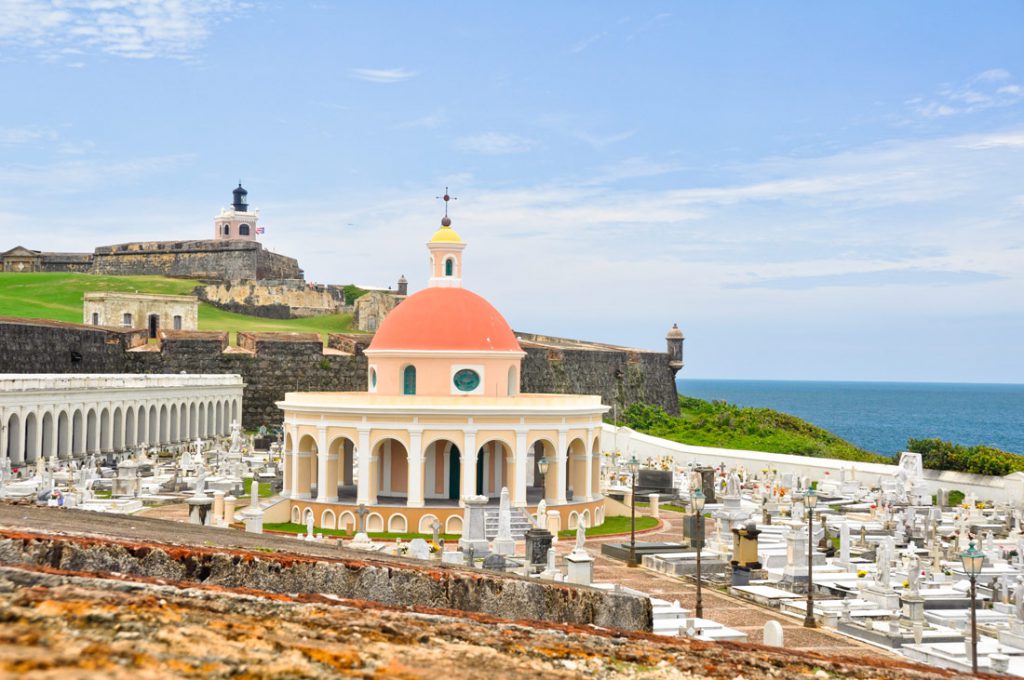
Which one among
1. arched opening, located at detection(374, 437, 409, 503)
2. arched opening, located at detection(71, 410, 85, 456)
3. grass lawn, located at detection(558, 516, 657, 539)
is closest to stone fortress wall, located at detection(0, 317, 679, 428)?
arched opening, located at detection(71, 410, 85, 456)

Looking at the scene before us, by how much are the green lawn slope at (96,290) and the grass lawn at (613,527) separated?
147 feet

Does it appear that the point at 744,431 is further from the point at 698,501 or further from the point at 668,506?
the point at 698,501

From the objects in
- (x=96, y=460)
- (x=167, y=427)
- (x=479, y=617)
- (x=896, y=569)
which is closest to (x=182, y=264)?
(x=167, y=427)

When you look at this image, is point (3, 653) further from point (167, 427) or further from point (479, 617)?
point (167, 427)

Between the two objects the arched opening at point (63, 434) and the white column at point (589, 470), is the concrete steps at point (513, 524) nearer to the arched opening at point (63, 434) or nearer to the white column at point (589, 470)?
the white column at point (589, 470)

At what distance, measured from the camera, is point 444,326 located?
32.2 meters

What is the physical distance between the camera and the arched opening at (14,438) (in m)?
38.3

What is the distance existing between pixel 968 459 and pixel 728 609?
22.1 metres

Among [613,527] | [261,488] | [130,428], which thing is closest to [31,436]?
[130,428]

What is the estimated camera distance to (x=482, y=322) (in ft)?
107

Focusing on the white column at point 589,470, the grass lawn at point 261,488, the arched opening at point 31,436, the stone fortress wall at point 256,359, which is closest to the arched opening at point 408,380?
the white column at point 589,470

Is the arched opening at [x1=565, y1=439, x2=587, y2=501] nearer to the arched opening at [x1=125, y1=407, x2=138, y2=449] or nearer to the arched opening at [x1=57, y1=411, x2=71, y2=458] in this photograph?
the arched opening at [x1=57, y1=411, x2=71, y2=458]

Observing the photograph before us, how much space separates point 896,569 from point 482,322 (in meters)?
14.0

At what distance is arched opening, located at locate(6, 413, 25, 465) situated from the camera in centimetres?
3828
